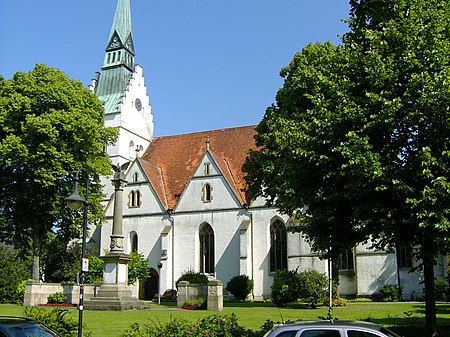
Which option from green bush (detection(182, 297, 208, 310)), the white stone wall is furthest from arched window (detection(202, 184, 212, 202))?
green bush (detection(182, 297, 208, 310))

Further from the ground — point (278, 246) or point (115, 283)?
point (278, 246)

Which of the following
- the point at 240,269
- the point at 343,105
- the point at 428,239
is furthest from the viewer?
the point at 240,269

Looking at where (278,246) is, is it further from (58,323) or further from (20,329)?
(20,329)

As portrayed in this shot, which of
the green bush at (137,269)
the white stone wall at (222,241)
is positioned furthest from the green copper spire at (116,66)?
the green bush at (137,269)

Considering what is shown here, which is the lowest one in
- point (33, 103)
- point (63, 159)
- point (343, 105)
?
point (343, 105)

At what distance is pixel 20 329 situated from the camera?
368 inches

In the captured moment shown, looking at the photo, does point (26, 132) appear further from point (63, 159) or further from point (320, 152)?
point (320, 152)

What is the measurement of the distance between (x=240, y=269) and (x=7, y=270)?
16.8m

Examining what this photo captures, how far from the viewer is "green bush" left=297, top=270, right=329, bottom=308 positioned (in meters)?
29.9

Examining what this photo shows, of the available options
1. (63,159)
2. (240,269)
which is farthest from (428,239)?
(240,269)

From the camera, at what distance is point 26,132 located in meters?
33.7

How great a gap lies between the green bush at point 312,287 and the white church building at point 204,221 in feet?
14.6

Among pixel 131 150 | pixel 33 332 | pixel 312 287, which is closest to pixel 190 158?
pixel 131 150

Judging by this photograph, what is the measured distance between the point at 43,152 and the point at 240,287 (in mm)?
16951
